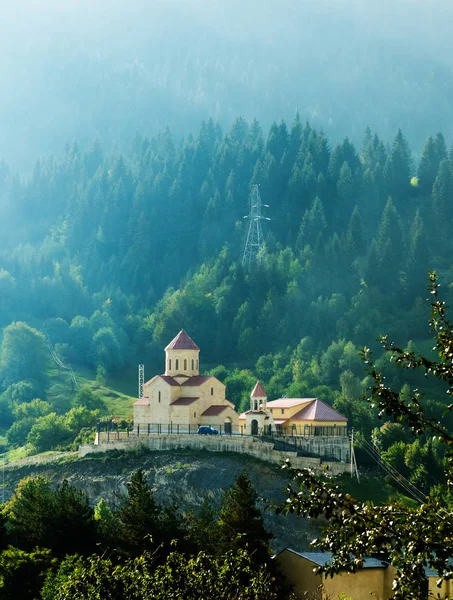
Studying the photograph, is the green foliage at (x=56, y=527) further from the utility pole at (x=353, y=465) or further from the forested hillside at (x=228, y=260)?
the forested hillside at (x=228, y=260)

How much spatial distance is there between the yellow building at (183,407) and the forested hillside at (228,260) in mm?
16372

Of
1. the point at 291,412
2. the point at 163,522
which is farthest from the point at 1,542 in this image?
the point at 291,412

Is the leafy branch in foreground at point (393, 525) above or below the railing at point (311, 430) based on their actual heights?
below

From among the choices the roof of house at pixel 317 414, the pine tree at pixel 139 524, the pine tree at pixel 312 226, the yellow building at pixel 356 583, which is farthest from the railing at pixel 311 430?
the pine tree at pixel 312 226

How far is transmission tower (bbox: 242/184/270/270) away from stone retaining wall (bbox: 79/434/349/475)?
67.0m

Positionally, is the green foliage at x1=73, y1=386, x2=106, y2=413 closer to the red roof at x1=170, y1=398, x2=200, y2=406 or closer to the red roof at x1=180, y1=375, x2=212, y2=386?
the red roof at x1=180, y1=375, x2=212, y2=386

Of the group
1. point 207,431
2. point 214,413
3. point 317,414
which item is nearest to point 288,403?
point 317,414

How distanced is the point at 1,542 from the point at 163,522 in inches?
301

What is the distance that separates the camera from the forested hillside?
134 metres

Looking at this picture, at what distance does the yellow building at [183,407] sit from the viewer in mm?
89812

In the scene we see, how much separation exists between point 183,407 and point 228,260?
67.1 m

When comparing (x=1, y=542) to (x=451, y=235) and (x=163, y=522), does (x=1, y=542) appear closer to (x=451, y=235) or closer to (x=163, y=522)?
(x=163, y=522)

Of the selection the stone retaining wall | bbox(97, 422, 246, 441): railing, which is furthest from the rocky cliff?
bbox(97, 422, 246, 441): railing

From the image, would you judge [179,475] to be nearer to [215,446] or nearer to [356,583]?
[215,446]
